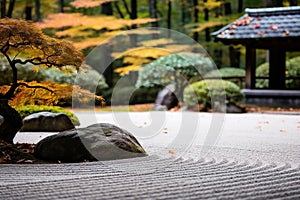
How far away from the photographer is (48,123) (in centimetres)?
891

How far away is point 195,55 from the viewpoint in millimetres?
17234

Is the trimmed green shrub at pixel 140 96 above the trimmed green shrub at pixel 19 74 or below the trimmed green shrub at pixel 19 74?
below

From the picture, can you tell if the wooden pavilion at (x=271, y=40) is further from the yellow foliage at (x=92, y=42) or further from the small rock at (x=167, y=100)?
the yellow foliage at (x=92, y=42)

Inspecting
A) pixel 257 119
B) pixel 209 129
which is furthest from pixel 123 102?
pixel 209 129

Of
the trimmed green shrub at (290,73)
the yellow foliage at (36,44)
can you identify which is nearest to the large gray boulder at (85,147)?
the yellow foliage at (36,44)

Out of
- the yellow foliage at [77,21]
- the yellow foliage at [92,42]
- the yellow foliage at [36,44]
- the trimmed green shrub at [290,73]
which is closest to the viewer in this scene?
the yellow foliage at [36,44]

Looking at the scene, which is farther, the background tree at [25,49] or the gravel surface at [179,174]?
the background tree at [25,49]

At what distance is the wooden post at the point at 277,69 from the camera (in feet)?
51.3

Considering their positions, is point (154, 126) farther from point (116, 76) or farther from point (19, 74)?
point (116, 76)

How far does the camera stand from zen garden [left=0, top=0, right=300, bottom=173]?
579 centimetres

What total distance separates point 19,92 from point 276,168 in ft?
11.5

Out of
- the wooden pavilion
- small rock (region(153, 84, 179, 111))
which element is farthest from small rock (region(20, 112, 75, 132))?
the wooden pavilion

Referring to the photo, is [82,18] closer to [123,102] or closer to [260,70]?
[123,102]

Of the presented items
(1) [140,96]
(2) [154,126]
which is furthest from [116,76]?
(2) [154,126]
